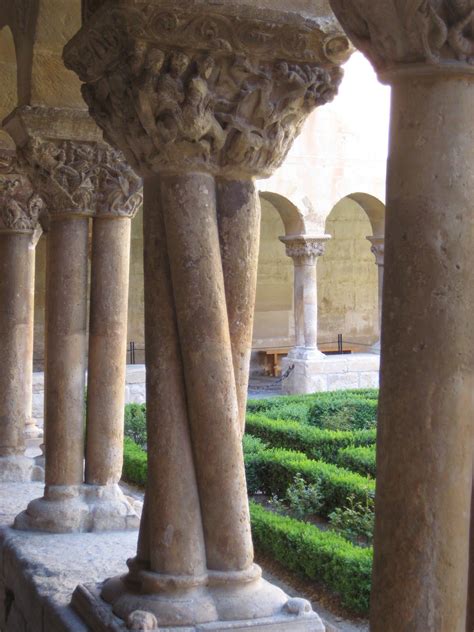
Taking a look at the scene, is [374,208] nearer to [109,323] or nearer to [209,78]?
[109,323]

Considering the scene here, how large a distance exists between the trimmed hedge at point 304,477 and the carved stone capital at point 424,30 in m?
5.69

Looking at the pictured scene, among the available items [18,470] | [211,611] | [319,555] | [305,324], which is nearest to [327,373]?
[305,324]

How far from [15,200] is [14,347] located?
1260 mm

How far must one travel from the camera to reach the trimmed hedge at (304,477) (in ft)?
25.5

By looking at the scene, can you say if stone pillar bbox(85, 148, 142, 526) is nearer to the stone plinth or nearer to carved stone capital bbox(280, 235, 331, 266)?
the stone plinth

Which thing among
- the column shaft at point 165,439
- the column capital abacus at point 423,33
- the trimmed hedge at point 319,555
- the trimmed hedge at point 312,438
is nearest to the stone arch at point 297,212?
the trimmed hedge at point 312,438

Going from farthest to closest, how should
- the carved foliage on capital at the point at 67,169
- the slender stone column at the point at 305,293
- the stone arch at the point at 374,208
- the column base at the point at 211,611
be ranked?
the stone arch at the point at 374,208 → the slender stone column at the point at 305,293 → the carved foliage on capital at the point at 67,169 → the column base at the point at 211,611

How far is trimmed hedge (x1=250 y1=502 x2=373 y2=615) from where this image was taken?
589 centimetres

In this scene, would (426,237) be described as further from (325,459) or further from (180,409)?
(325,459)

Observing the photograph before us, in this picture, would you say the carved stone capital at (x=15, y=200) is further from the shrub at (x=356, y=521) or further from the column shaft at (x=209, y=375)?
the column shaft at (x=209, y=375)

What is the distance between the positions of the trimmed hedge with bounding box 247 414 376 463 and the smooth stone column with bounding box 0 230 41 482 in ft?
11.2

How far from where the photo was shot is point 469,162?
2213mm

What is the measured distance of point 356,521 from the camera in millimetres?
7301

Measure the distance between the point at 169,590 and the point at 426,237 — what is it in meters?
1.84
